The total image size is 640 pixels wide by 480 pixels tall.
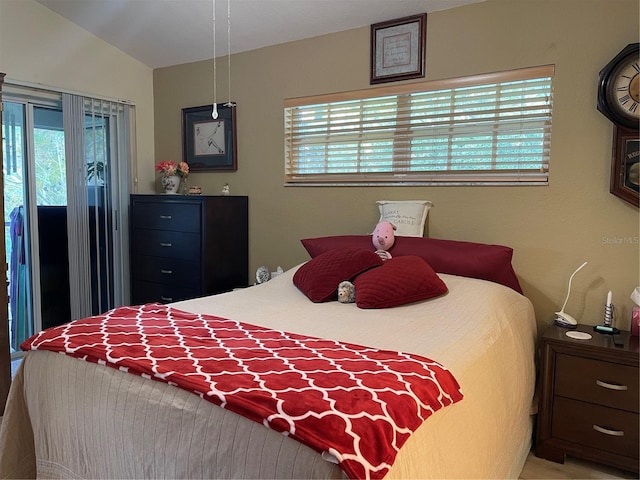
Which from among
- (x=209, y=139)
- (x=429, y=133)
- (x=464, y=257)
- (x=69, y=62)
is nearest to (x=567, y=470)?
(x=464, y=257)

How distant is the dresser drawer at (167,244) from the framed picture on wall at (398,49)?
1693 millimetres

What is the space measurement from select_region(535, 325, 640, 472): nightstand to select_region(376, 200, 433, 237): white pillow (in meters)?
0.94

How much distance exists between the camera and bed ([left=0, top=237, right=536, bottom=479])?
1150 mm

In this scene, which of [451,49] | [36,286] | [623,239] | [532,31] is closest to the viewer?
[623,239]

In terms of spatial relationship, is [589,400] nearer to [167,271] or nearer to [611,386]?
[611,386]

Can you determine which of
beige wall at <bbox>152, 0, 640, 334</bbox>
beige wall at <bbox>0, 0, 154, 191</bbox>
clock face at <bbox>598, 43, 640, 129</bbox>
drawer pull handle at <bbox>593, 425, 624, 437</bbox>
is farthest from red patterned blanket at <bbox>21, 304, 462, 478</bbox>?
beige wall at <bbox>0, 0, 154, 191</bbox>

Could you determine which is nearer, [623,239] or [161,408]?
[161,408]

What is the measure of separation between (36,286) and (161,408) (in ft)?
9.02

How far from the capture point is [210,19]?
3203 millimetres

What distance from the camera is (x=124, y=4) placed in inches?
125

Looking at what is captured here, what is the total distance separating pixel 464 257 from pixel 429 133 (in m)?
0.86

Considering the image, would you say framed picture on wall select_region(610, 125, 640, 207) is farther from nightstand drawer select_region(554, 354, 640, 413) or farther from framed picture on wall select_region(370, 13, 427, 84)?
framed picture on wall select_region(370, 13, 427, 84)

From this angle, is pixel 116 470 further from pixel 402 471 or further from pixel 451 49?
pixel 451 49

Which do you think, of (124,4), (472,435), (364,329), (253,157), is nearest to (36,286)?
(253,157)
